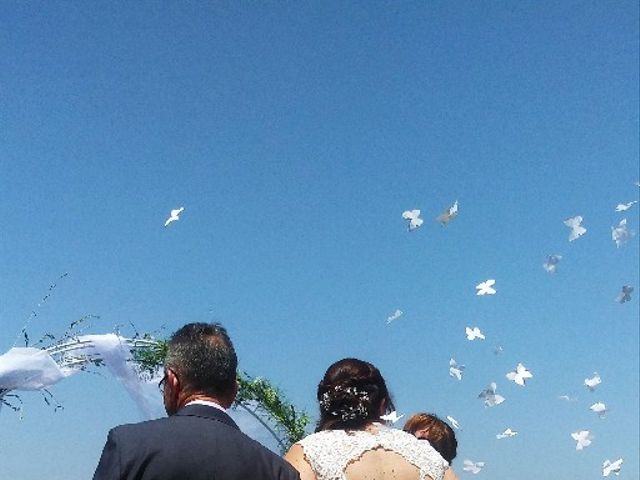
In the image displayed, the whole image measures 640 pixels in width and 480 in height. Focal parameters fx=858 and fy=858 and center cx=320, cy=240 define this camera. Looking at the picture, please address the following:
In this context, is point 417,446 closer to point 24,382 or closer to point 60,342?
point 24,382

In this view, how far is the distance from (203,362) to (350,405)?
124cm

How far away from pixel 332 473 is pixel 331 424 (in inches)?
14.7

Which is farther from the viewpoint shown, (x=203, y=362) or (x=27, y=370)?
(x=27, y=370)

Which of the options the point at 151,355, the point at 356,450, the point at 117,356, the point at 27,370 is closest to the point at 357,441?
the point at 356,450

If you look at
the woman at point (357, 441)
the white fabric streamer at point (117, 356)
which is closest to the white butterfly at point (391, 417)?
the woman at point (357, 441)

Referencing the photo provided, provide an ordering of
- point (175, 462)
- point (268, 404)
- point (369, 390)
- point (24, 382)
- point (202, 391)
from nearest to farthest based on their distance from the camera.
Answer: point (175, 462), point (202, 391), point (369, 390), point (24, 382), point (268, 404)

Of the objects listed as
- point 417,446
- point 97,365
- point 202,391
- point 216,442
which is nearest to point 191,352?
point 202,391

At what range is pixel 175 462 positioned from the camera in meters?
3.45

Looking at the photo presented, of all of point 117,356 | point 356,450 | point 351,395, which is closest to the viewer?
point 356,450

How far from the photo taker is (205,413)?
3666 millimetres

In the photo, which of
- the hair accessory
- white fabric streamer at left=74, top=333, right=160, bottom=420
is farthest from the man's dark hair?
white fabric streamer at left=74, top=333, right=160, bottom=420

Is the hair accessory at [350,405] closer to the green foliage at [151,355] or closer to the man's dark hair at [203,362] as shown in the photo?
the man's dark hair at [203,362]

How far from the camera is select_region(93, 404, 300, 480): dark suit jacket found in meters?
3.43

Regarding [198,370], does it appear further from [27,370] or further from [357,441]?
[27,370]
